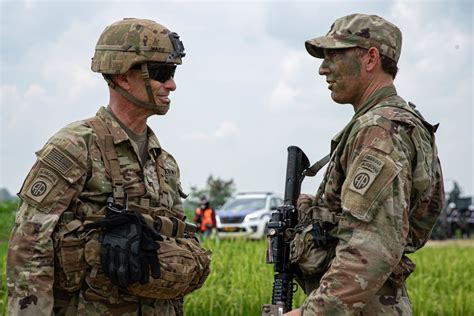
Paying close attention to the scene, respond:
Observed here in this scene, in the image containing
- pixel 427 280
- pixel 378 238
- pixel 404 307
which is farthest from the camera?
pixel 427 280

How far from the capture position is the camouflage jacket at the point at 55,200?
3.44 metres

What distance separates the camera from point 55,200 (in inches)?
137

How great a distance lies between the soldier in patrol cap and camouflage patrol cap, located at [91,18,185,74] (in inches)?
25.1

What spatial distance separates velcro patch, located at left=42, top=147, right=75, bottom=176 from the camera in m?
3.51

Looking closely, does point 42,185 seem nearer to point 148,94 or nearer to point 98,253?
point 98,253

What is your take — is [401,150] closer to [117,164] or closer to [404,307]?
[404,307]

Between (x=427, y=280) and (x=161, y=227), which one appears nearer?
(x=161, y=227)

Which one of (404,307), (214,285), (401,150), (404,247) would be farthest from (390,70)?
(214,285)

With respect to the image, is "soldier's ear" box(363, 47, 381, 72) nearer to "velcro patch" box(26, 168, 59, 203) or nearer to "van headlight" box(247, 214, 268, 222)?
"velcro patch" box(26, 168, 59, 203)

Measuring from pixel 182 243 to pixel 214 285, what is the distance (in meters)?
4.34

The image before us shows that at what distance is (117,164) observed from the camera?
12.0 feet

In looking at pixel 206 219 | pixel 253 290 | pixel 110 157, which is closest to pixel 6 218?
pixel 206 219

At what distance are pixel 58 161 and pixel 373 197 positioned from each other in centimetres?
127

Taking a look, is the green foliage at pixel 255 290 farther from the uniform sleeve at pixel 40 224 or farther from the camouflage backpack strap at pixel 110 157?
the uniform sleeve at pixel 40 224
